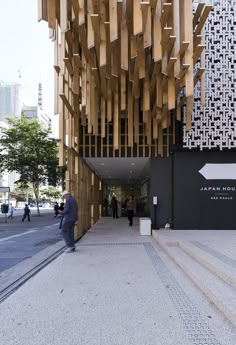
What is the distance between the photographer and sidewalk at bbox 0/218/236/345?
422 centimetres

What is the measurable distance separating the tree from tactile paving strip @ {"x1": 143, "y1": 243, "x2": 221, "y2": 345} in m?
28.1

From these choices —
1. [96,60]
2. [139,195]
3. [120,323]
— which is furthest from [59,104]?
[139,195]

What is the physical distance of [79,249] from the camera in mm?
11188

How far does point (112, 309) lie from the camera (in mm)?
5254

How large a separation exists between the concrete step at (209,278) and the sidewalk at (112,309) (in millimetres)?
121

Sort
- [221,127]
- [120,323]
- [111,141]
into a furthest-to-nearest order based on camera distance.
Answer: [111,141], [221,127], [120,323]

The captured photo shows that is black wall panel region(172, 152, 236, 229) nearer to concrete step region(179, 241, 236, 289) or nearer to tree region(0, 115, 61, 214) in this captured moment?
concrete step region(179, 241, 236, 289)

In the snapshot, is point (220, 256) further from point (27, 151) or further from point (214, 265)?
Result: point (27, 151)

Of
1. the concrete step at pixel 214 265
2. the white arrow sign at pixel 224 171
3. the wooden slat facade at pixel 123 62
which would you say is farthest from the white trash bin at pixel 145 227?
the concrete step at pixel 214 265

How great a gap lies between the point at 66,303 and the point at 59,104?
23.4 feet

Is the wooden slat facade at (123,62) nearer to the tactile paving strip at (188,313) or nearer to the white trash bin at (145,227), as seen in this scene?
the white trash bin at (145,227)

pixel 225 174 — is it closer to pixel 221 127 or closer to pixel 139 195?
pixel 221 127

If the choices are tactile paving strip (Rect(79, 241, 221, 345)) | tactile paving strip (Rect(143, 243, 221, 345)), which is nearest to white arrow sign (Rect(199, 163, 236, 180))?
tactile paving strip (Rect(79, 241, 221, 345))

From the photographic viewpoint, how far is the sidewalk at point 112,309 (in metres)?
4.22
